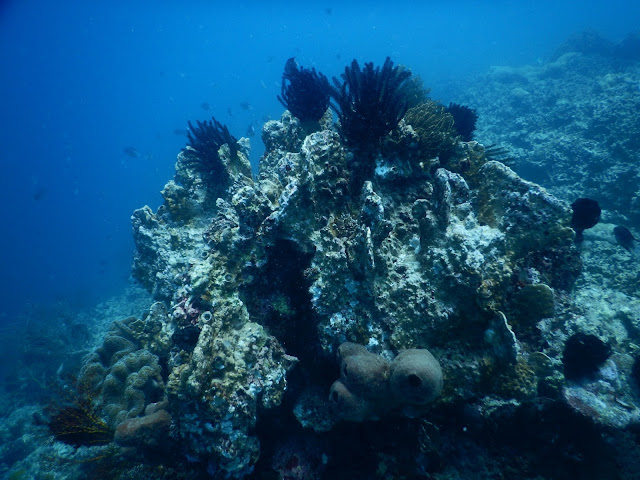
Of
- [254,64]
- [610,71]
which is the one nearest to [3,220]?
[254,64]

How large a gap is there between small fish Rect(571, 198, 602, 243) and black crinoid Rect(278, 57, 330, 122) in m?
5.07

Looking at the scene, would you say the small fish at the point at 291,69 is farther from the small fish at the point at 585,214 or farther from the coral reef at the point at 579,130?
the coral reef at the point at 579,130

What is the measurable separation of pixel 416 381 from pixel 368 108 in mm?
3592

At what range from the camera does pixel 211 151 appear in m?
7.39

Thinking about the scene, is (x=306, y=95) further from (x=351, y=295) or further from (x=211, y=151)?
(x=351, y=295)

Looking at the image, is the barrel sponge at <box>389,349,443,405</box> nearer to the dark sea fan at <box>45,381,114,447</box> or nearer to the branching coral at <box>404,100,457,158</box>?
the branching coral at <box>404,100,457,158</box>

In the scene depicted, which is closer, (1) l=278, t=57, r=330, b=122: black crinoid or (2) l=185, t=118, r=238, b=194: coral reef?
(1) l=278, t=57, r=330, b=122: black crinoid

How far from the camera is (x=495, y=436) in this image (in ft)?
10.7

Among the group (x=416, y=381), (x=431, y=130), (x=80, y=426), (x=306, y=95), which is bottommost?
(x=80, y=426)

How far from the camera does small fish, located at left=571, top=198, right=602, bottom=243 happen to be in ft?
16.3

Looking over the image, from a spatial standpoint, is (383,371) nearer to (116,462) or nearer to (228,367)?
(228,367)

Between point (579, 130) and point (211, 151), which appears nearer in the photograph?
point (211, 151)

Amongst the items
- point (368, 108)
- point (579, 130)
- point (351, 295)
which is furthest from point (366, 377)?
point (579, 130)

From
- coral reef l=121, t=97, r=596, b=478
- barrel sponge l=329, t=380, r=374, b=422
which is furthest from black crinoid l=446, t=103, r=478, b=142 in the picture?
barrel sponge l=329, t=380, r=374, b=422
